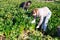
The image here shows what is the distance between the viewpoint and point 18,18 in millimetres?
9617

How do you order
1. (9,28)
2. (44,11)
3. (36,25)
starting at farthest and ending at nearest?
1. (36,25)
2. (44,11)
3. (9,28)

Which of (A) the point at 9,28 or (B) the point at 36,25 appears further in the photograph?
(B) the point at 36,25

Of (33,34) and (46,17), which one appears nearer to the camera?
(33,34)

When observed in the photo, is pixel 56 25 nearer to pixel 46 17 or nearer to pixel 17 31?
pixel 46 17

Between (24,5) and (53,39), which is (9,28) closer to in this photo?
(53,39)

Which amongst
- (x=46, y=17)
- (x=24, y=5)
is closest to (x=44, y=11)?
(x=46, y=17)

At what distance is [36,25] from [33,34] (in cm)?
107

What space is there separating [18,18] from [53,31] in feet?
5.65

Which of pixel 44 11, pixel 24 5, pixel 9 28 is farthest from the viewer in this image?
pixel 24 5

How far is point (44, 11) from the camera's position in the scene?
30.3ft

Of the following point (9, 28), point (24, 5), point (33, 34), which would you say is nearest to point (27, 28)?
point (33, 34)

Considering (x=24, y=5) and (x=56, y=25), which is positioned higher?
(x=24, y=5)

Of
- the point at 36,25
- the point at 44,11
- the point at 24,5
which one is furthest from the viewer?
the point at 24,5

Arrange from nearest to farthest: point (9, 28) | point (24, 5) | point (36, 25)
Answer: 1. point (9, 28)
2. point (36, 25)
3. point (24, 5)
